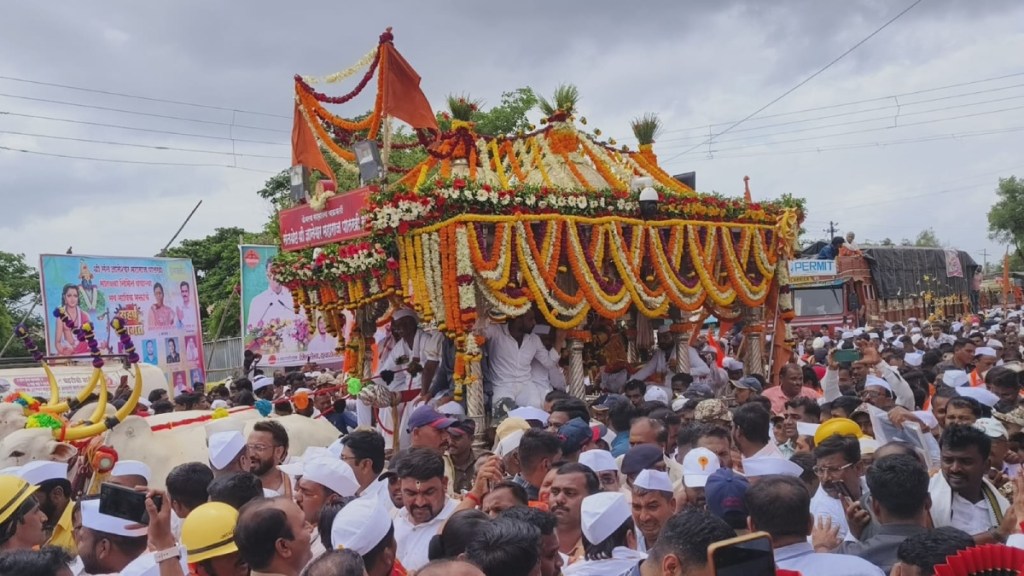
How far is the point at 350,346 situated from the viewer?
40.4 ft

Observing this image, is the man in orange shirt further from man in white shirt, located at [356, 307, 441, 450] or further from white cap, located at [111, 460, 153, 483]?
white cap, located at [111, 460, 153, 483]

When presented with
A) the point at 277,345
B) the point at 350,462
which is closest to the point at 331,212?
the point at 350,462

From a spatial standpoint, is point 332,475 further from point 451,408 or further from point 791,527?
point 451,408

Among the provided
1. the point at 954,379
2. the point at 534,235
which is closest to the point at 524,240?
the point at 534,235

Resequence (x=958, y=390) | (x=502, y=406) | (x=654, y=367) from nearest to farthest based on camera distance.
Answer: (x=958, y=390) < (x=502, y=406) < (x=654, y=367)

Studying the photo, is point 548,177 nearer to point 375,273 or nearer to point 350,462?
point 375,273

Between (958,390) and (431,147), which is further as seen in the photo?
(431,147)

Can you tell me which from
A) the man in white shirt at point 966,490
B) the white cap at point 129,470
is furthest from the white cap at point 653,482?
the white cap at point 129,470

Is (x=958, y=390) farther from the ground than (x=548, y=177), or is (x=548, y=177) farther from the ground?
(x=548, y=177)

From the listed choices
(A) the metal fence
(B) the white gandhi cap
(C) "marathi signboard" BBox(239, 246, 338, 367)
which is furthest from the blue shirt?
(A) the metal fence

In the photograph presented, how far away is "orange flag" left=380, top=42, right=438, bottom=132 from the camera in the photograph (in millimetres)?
10812

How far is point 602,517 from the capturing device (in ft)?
12.9

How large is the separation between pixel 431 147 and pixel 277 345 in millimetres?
8955

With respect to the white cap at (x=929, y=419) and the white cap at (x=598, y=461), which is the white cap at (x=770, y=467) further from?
the white cap at (x=929, y=419)
